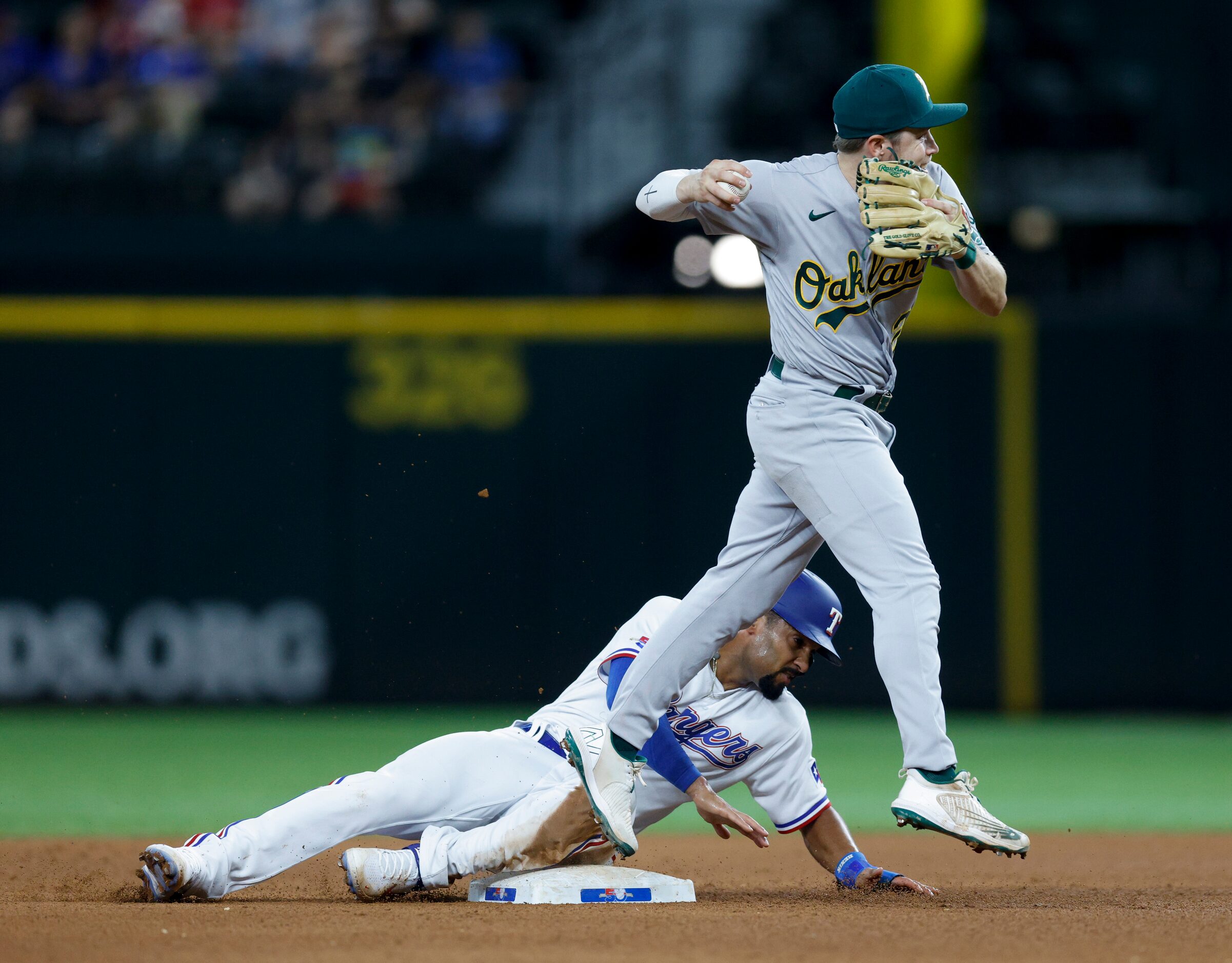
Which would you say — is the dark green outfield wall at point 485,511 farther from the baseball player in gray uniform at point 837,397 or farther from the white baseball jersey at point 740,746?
the baseball player in gray uniform at point 837,397

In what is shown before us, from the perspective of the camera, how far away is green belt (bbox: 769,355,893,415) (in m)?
3.98

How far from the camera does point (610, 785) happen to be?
12.8ft

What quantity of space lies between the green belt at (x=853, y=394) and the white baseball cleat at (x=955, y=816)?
2.99 feet

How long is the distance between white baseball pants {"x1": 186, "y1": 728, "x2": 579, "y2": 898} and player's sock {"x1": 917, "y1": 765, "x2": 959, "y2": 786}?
33.6 inches

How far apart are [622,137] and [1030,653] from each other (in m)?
4.06

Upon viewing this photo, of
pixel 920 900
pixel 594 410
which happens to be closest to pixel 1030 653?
pixel 594 410

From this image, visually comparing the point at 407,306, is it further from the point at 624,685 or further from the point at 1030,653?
the point at 624,685

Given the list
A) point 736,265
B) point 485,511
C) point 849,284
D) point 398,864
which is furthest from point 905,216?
point 736,265

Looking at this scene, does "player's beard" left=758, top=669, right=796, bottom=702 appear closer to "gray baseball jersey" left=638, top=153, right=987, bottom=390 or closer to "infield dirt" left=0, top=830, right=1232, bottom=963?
"infield dirt" left=0, top=830, right=1232, bottom=963

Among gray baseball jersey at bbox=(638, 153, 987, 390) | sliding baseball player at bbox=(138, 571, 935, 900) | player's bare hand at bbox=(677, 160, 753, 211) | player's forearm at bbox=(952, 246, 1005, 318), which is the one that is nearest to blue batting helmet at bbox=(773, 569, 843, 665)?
sliding baseball player at bbox=(138, 571, 935, 900)

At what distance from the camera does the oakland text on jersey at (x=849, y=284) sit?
13.0ft

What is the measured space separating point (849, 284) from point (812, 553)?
680 mm

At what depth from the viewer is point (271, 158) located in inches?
422

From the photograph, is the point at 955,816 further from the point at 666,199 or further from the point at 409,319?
the point at 409,319
